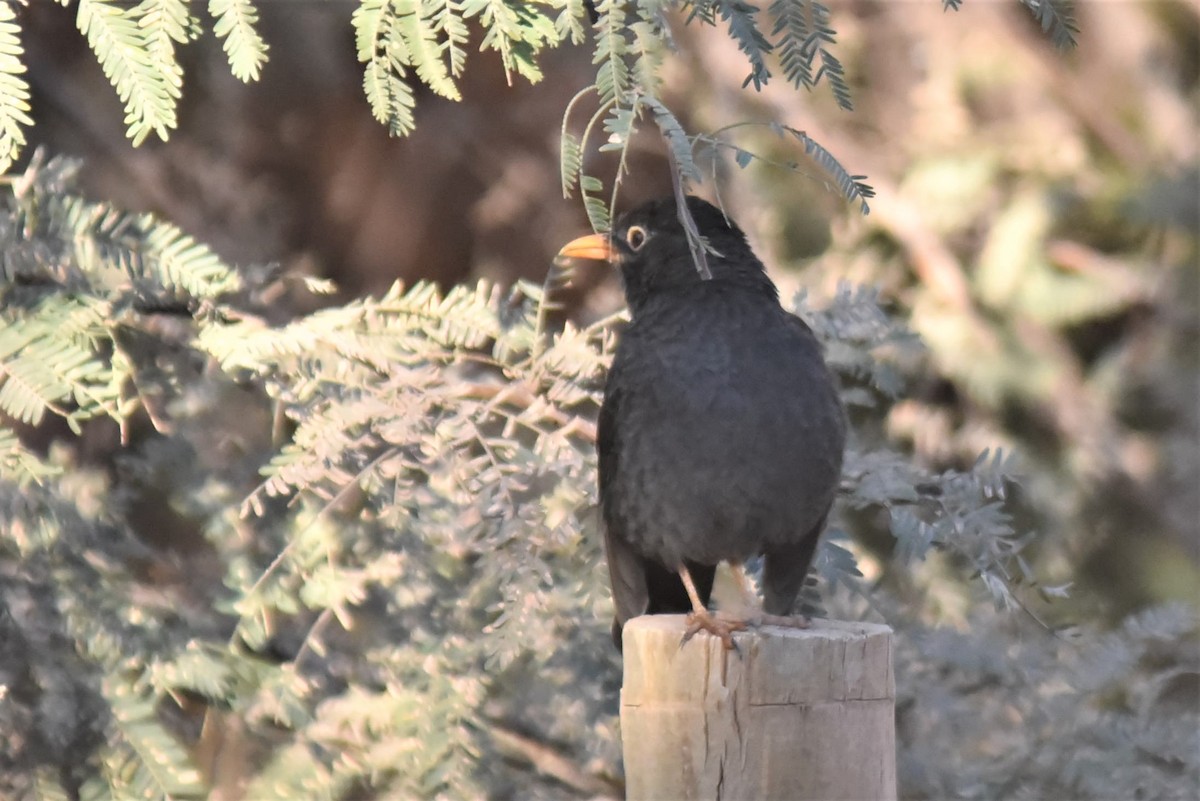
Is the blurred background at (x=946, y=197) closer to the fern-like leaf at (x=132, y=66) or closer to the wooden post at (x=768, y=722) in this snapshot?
the fern-like leaf at (x=132, y=66)

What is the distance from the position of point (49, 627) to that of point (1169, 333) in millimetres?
7507

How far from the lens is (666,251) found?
4.64 metres

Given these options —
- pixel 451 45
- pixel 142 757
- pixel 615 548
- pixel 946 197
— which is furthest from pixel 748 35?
pixel 946 197

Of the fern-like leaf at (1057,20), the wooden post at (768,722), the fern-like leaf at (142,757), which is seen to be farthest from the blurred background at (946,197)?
the wooden post at (768,722)

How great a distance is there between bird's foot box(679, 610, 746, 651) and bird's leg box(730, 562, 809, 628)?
8 cm

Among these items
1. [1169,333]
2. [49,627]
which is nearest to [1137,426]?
[1169,333]

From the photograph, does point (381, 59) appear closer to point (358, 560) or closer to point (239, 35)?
point (239, 35)

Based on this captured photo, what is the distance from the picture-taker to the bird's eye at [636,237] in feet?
15.5

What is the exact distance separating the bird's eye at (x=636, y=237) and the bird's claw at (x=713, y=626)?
5.48ft

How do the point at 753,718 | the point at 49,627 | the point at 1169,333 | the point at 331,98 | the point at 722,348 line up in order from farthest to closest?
the point at 1169,333, the point at 331,98, the point at 49,627, the point at 722,348, the point at 753,718

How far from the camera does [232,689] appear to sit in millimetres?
4457

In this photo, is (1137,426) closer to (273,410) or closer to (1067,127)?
(1067,127)

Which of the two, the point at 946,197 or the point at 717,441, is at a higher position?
the point at 946,197

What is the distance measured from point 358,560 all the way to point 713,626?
1.93m
